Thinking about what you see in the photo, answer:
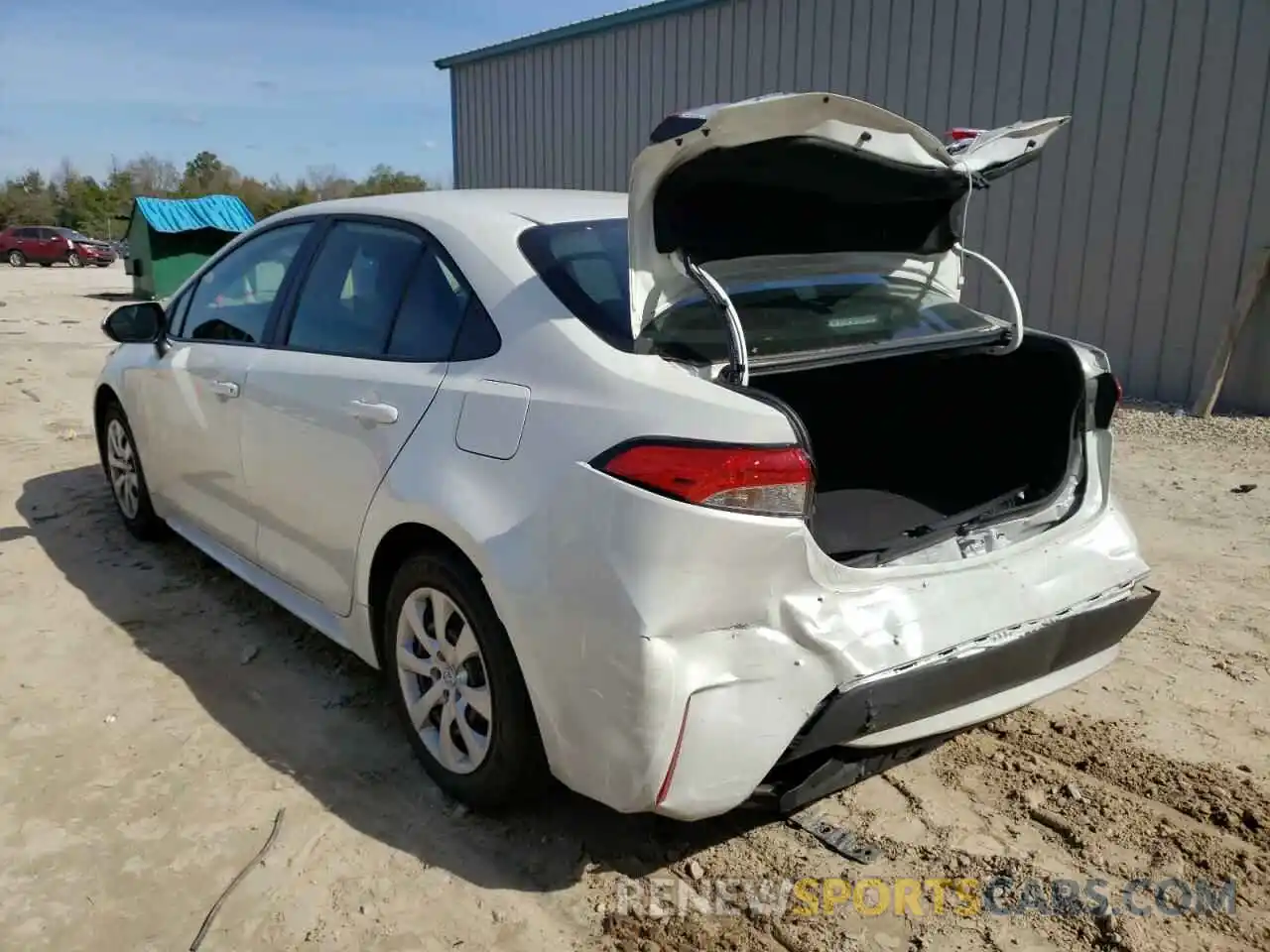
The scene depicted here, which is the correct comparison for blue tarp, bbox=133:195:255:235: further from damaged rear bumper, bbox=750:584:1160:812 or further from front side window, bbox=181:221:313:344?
damaged rear bumper, bbox=750:584:1160:812

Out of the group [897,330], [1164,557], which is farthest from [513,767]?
[1164,557]

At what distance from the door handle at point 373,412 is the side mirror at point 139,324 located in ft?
6.50

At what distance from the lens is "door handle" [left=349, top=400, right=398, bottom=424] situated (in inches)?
115

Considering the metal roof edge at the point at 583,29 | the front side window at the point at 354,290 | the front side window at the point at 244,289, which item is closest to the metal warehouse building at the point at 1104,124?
the metal roof edge at the point at 583,29

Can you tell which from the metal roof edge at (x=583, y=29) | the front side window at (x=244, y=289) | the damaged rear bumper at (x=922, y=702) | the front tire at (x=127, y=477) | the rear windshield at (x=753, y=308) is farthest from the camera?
the metal roof edge at (x=583, y=29)

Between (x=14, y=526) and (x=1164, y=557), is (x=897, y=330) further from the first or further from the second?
(x=14, y=526)

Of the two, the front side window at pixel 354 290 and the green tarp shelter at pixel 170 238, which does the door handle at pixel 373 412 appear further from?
the green tarp shelter at pixel 170 238

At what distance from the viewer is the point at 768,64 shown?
11180mm

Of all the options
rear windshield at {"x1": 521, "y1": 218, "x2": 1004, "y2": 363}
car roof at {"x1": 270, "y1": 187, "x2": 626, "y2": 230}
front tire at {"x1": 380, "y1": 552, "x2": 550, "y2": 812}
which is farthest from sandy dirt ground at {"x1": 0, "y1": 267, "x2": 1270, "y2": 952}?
car roof at {"x1": 270, "y1": 187, "x2": 626, "y2": 230}

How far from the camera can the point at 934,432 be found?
11.7ft

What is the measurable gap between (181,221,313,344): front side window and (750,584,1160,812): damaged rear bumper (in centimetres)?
251

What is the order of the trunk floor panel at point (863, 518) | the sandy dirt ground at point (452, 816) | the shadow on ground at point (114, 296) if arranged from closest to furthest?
the sandy dirt ground at point (452, 816)
the trunk floor panel at point (863, 518)
the shadow on ground at point (114, 296)

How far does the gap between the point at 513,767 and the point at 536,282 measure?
4.09 ft

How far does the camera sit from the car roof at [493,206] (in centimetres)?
308
